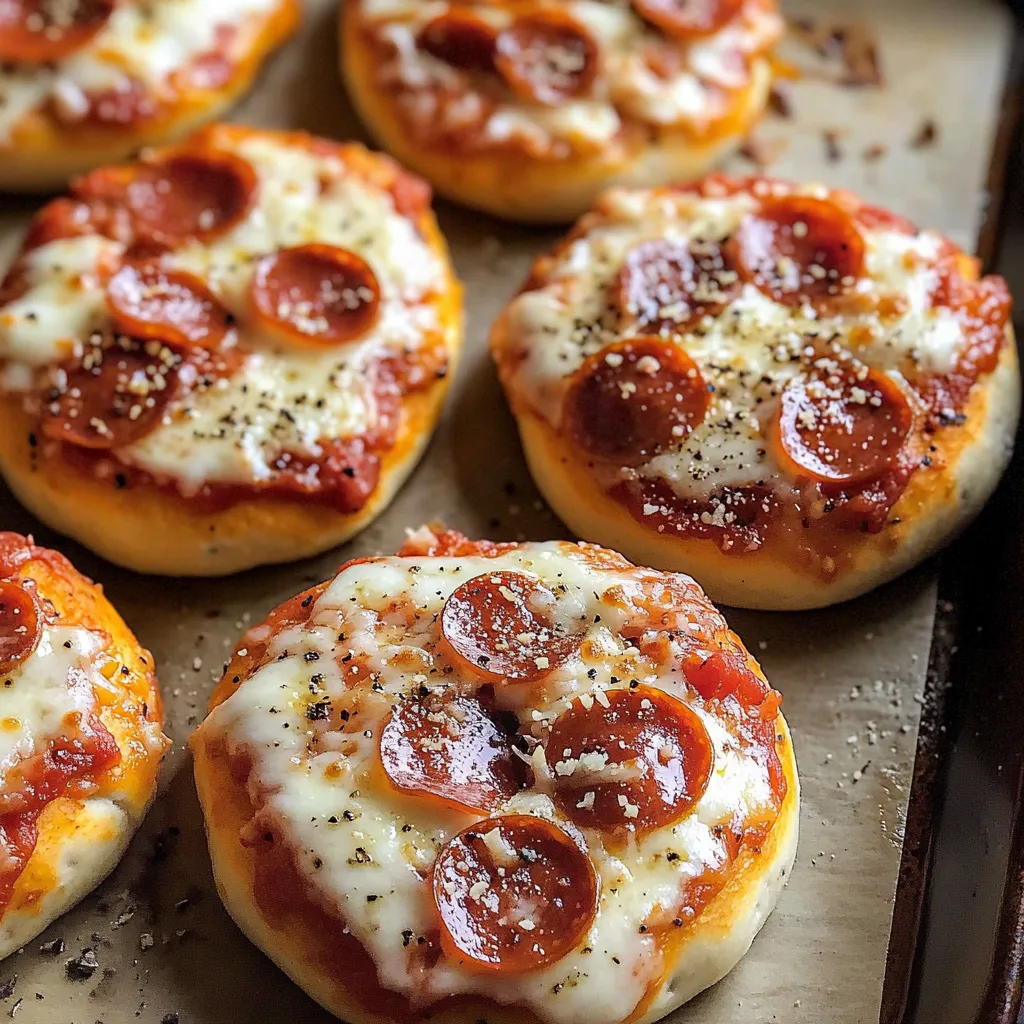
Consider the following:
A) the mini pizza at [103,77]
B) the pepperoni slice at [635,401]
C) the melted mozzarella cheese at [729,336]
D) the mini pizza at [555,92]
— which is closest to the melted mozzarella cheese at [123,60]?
the mini pizza at [103,77]

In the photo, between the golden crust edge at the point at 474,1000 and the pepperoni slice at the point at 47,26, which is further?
the pepperoni slice at the point at 47,26

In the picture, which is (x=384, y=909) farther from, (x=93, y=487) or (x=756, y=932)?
(x=93, y=487)

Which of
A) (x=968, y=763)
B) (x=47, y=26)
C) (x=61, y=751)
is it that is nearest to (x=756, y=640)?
(x=968, y=763)

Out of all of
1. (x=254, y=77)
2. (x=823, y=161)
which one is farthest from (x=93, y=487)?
(x=823, y=161)

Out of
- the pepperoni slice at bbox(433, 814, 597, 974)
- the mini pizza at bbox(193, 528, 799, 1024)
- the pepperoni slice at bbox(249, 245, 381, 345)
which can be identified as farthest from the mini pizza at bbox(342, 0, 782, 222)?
the pepperoni slice at bbox(433, 814, 597, 974)

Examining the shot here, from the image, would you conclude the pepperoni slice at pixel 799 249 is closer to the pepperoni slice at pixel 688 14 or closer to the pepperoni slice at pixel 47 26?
the pepperoni slice at pixel 688 14

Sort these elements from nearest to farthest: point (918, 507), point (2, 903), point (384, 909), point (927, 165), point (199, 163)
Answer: point (384, 909), point (2, 903), point (918, 507), point (199, 163), point (927, 165)

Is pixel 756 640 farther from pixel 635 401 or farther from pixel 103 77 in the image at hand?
pixel 103 77
